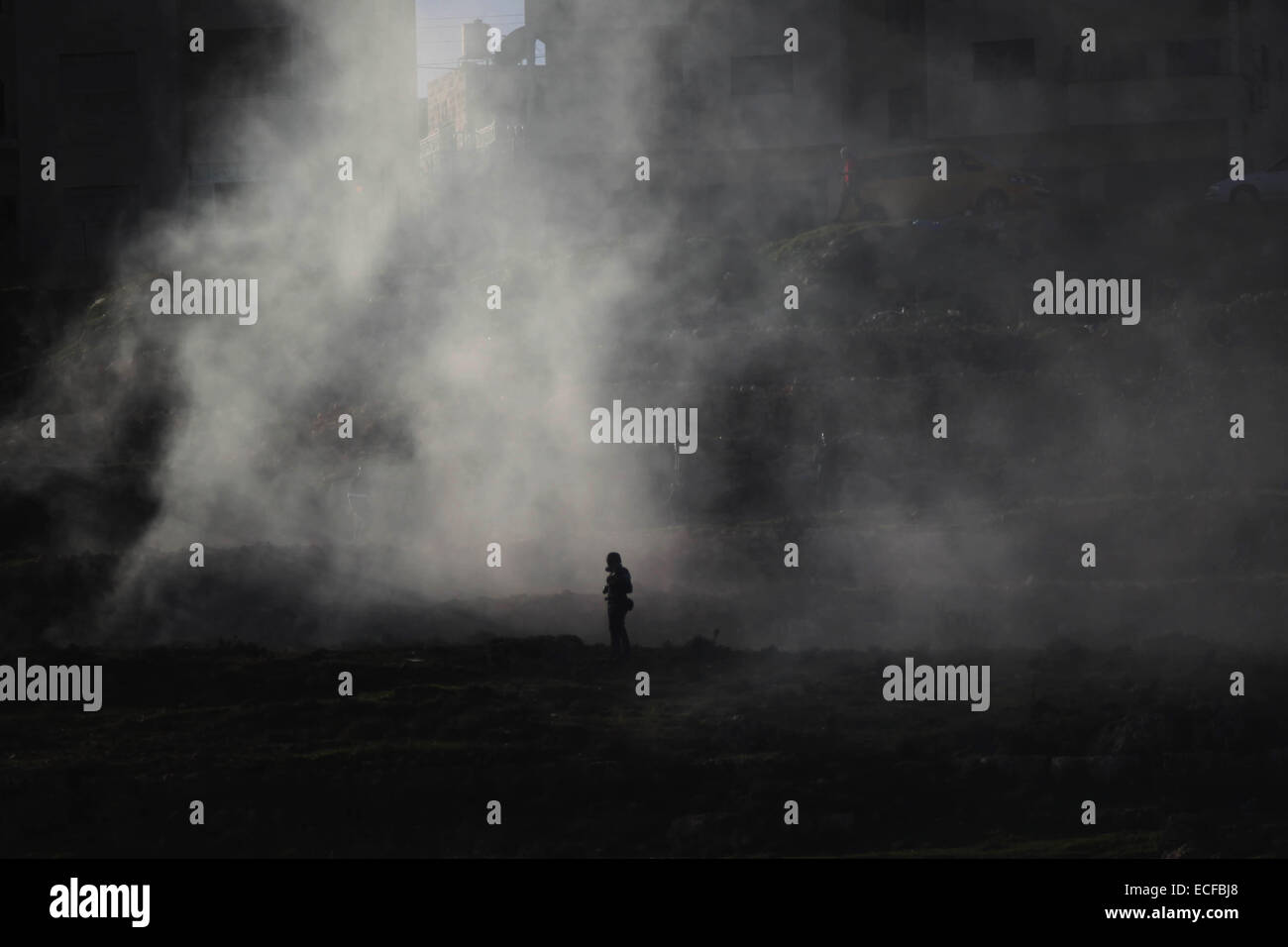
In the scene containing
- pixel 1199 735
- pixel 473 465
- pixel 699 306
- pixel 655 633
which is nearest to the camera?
pixel 1199 735

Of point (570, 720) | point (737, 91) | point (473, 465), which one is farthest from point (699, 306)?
point (570, 720)

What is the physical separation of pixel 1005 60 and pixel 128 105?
24.6m

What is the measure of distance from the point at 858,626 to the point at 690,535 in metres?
5.16

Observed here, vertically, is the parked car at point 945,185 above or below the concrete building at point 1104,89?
below

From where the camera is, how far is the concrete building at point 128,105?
137 feet

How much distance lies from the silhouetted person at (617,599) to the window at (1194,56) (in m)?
30.9

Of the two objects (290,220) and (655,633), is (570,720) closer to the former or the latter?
(655,633)

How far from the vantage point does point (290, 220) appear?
126ft
